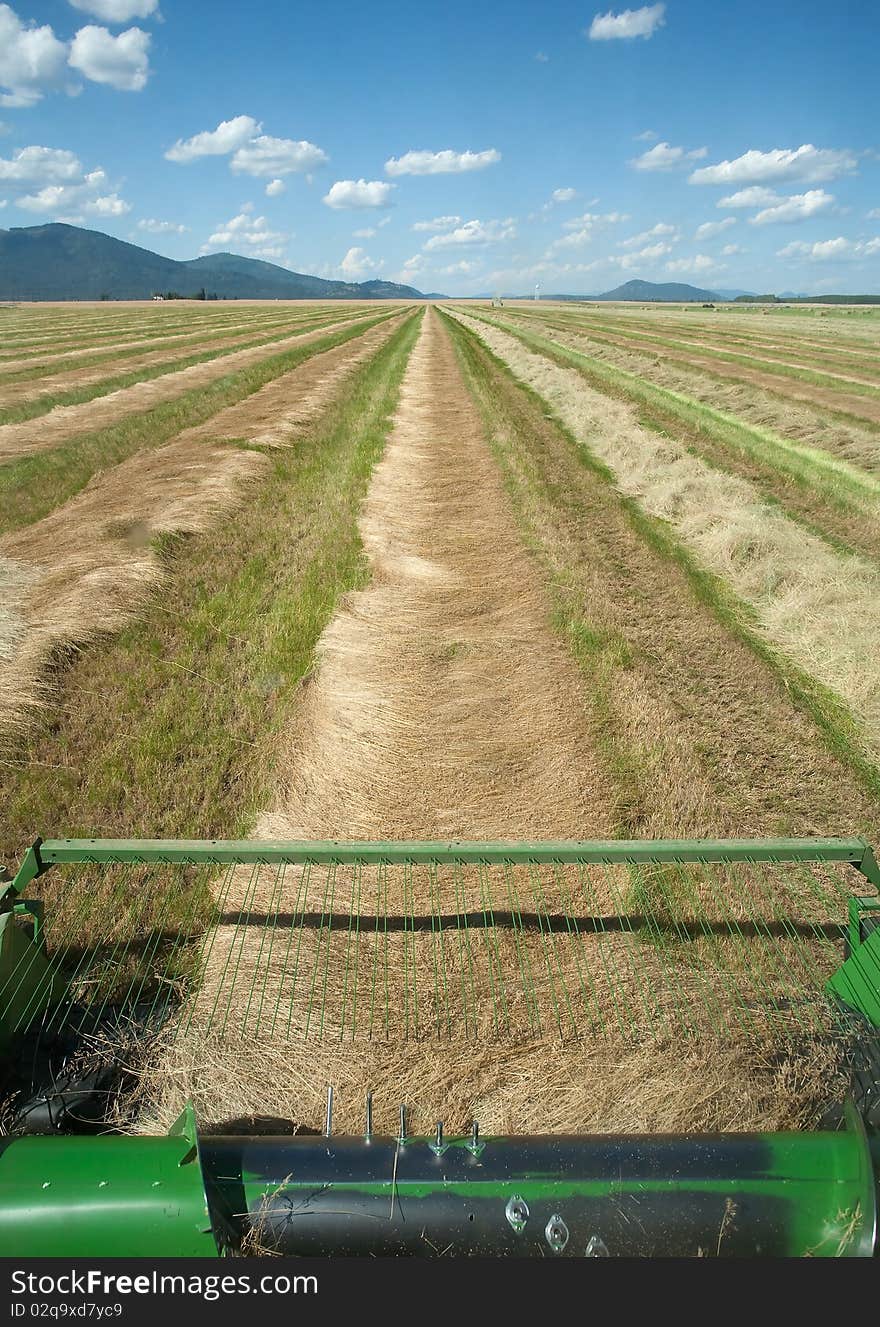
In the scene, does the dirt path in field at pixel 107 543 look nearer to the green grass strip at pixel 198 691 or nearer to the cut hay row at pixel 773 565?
the green grass strip at pixel 198 691

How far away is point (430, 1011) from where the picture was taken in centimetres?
299

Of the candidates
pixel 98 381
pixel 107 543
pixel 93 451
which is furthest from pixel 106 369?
pixel 107 543

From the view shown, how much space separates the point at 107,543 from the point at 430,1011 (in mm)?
6688

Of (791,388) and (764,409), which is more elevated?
(791,388)

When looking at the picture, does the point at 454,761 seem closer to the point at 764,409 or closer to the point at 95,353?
the point at 764,409

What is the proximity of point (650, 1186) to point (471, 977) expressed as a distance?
1.42 m

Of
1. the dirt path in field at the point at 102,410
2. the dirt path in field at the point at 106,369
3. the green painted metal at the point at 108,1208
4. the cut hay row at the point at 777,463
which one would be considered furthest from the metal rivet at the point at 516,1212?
the dirt path in field at the point at 106,369

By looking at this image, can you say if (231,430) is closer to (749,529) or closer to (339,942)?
(749,529)

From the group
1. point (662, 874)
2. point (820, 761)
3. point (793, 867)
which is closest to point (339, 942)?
point (662, 874)

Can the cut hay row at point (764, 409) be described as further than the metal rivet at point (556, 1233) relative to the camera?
Yes

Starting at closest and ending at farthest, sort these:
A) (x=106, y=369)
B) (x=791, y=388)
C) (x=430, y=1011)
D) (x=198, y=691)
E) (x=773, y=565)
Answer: (x=430, y=1011), (x=198, y=691), (x=773, y=565), (x=791, y=388), (x=106, y=369)

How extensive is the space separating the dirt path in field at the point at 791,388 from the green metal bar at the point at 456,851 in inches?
650

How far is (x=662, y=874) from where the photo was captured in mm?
3721

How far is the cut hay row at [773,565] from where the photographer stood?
19.2 feet
